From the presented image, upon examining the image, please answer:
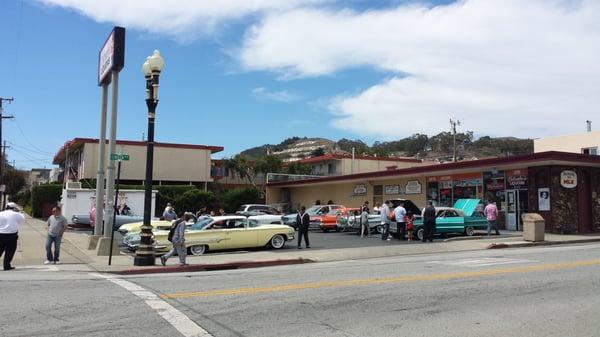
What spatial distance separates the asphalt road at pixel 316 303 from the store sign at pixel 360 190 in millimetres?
28036

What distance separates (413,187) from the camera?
3628 cm

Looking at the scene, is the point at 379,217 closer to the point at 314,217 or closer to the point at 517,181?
the point at 314,217

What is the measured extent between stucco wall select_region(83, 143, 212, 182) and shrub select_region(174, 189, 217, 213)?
6.20m

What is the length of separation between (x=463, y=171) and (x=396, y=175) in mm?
5222

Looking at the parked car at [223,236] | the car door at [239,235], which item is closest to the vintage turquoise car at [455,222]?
the parked car at [223,236]

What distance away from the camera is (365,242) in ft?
76.6

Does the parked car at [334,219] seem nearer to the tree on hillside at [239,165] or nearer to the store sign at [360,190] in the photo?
the store sign at [360,190]

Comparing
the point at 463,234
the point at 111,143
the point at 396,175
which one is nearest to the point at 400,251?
the point at 463,234

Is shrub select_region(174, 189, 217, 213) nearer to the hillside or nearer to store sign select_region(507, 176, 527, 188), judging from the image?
store sign select_region(507, 176, 527, 188)

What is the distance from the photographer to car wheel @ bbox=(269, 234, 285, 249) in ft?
67.6

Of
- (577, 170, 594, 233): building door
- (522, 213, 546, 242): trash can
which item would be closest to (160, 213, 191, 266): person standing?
(522, 213, 546, 242): trash can

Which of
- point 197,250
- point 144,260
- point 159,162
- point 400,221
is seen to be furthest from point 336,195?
point 144,260

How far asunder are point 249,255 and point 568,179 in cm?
1738

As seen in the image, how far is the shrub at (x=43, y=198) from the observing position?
46.1 meters
